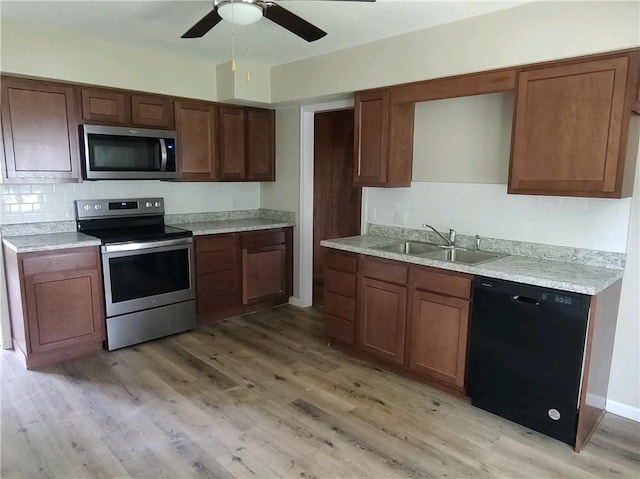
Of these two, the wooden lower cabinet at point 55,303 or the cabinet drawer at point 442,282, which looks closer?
the cabinet drawer at point 442,282

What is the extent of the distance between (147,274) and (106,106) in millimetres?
1469

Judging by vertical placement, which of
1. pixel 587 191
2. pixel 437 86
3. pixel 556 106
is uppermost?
pixel 437 86

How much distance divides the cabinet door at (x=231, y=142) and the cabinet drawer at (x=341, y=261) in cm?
155

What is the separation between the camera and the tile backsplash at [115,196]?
3463mm

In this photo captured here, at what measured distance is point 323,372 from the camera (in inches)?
127

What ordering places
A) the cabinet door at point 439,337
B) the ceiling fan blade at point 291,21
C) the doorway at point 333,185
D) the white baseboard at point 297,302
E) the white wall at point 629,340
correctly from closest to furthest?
the ceiling fan blade at point 291,21 → the white wall at point 629,340 → the cabinet door at point 439,337 → the white baseboard at point 297,302 → the doorway at point 333,185

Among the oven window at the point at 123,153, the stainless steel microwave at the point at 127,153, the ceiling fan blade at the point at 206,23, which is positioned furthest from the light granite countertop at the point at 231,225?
the ceiling fan blade at the point at 206,23

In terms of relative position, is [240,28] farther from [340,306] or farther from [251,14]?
[340,306]

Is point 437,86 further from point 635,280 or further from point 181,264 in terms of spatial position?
point 181,264

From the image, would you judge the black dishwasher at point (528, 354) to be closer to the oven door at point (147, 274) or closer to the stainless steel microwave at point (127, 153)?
the oven door at point (147, 274)

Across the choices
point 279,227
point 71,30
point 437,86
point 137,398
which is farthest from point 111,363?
point 437,86

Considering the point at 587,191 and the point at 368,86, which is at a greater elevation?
the point at 368,86

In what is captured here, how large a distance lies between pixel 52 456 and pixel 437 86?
3271mm

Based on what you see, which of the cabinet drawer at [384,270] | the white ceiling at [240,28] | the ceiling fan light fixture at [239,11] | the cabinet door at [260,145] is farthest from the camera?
the cabinet door at [260,145]
